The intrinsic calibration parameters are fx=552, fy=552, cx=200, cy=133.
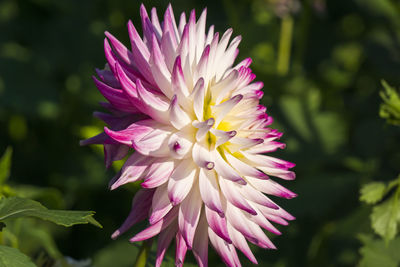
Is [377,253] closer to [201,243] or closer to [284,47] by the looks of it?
[201,243]

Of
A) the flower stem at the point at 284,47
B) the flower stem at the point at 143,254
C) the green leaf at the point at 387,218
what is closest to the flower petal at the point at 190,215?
the flower stem at the point at 143,254

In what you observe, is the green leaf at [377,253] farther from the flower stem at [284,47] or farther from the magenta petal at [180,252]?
the flower stem at [284,47]

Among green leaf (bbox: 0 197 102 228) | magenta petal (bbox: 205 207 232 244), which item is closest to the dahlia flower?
magenta petal (bbox: 205 207 232 244)

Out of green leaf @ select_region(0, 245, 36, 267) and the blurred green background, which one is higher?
the blurred green background

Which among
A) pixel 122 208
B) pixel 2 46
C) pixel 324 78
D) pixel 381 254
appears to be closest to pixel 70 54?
pixel 2 46

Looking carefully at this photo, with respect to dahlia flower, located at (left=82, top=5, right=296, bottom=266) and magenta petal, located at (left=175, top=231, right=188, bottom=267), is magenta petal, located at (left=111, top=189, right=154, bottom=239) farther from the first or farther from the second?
magenta petal, located at (left=175, top=231, right=188, bottom=267)
